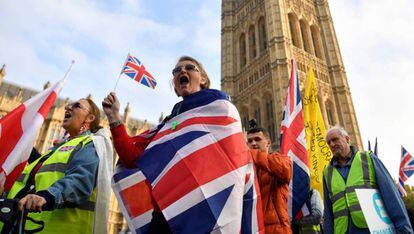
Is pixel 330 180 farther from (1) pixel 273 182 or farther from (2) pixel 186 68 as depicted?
(2) pixel 186 68

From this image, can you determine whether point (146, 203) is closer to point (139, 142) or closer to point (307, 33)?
point (139, 142)

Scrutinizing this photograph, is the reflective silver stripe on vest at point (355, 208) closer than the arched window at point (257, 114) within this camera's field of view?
Yes

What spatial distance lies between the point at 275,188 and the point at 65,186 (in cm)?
176

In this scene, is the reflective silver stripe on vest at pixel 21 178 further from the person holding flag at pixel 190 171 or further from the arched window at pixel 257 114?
the arched window at pixel 257 114

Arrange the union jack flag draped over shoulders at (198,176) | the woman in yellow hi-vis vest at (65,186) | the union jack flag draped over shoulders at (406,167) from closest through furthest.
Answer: the union jack flag draped over shoulders at (198,176) → the woman in yellow hi-vis vest at (65,186) → the union jack flag draped over shoulders at (406,167)

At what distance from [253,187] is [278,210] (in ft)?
2.94

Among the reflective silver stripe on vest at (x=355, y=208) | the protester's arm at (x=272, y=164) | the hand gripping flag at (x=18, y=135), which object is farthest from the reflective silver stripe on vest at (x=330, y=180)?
the hand gripping flag at (x=18, y=135)

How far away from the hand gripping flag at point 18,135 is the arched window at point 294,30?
32.2m

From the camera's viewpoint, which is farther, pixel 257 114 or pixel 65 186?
pixel 257 114

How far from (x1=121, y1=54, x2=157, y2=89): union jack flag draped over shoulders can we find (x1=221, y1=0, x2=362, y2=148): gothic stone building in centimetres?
2128

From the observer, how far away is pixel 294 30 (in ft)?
109

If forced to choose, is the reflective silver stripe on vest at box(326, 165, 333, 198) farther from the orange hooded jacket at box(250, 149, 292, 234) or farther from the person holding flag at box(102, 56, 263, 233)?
the person holding flag at box(102, 56, 263, 233)

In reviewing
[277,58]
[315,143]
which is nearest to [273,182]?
[315,143]

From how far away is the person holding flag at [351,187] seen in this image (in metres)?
2.68
